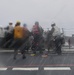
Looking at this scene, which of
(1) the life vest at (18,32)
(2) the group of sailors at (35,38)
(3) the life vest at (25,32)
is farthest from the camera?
(2) the group of sailors at (35,38)

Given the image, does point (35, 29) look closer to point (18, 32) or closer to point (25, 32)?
point (25, 32)

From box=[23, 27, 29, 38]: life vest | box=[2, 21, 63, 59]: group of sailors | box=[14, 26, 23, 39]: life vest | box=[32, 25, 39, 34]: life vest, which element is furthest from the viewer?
box=[32, 25, 39, 34]: life vest

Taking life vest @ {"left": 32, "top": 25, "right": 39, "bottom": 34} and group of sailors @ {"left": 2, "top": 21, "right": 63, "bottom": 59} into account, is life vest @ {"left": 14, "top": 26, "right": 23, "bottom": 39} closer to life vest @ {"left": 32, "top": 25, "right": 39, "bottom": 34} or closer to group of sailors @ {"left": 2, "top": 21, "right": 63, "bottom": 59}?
group of sailors @ {"left": 2, "top": 21, "right": 63, "bottom": 59}

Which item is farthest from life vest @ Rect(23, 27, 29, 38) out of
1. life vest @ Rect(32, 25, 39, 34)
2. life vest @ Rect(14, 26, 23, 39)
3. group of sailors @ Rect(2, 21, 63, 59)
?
life vest @ Rect(32, 25, 39, 34)

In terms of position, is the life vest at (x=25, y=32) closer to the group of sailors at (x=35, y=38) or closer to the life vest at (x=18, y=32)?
the group of sailors at (x=35, y=38)

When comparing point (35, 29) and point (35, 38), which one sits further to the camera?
point (35, 38)

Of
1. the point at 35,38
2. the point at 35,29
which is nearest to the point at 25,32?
the point at 35,29

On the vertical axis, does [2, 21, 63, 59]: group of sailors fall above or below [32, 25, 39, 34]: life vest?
below

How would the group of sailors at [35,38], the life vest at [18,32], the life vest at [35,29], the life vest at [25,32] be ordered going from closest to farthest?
the life vest at [18,32] < the life vest at [25,32] < the group of sailors at [35,38] < the life vest at [35,29]

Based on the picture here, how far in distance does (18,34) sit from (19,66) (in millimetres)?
2716

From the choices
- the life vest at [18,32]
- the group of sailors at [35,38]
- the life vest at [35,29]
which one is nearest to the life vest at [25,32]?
the group of sailors at [35,38]

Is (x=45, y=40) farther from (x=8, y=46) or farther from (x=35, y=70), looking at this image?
(x=35, y=70)

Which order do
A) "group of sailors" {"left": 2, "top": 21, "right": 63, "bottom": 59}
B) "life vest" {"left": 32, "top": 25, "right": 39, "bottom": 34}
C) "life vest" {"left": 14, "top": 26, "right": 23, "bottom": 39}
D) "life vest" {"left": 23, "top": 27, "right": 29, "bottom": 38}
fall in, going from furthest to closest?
"life vest" {"left": 32, "top": 25, "right": 39, "bottom": 34} < "group of sailors" {"left": 2, "top": 21, "right": 63, "bottom": 59} < "life vest" {"left": 23, "top": 27, "right": 29, "bottom": 38} < "life vest" {"left": 14, "top": 26, "right": 23, "bottom": 39}

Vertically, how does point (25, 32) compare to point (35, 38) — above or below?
above
